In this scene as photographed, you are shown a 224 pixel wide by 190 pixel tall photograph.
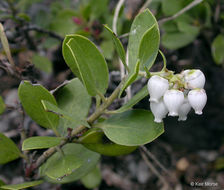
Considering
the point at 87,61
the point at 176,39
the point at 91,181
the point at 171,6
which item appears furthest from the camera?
the point at 176,39

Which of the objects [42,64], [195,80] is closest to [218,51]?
[195,80]

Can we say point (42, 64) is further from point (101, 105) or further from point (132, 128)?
point (132, 128)

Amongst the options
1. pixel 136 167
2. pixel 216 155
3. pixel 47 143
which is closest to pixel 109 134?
pixel 47 143

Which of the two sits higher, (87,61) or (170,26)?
(87,61)

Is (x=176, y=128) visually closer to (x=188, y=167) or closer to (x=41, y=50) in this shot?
(x=188, y=167)

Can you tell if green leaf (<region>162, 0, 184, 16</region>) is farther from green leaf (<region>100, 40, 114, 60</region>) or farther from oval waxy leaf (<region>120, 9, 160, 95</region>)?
oval waxy leaf (<region>120, 9, 160, 95</region>)

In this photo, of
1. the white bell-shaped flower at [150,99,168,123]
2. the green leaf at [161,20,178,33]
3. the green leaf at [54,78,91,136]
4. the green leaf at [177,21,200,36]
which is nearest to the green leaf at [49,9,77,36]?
the green leaf at [161,20,178,33]
